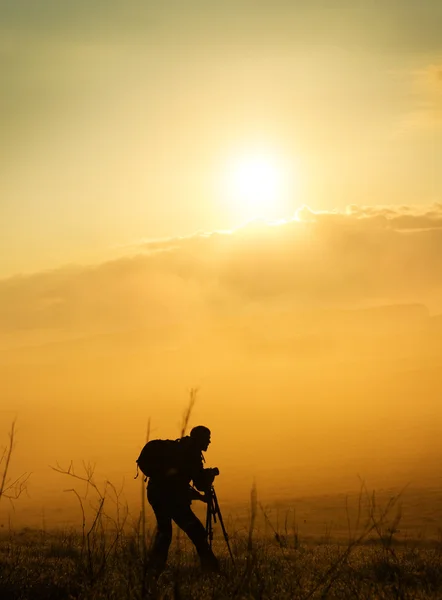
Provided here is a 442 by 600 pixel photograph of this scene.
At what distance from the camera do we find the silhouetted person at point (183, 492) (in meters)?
10.6

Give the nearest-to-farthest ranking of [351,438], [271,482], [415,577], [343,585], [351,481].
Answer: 1. [343,585]
2. [415,577]
3. [351,481]
4. [271,482]
5. [351,438]

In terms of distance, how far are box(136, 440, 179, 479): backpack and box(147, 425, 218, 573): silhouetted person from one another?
0.17 feet

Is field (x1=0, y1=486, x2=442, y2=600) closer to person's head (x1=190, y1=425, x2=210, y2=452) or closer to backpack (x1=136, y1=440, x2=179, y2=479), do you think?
backpack (x1=136, y1=440, x2=179, y2=479)

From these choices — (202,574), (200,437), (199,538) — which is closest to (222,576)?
(202,574)

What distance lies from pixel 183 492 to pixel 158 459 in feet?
1.93

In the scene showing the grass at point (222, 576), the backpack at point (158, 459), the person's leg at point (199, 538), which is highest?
the backpack at point (158, 459)

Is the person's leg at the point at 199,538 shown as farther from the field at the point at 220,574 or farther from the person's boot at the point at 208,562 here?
the field at the point at 220,574

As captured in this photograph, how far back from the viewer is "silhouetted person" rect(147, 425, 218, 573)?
1058 centimetres

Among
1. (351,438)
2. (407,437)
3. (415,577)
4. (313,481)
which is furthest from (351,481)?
(351,438)

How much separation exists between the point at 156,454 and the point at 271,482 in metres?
86.8

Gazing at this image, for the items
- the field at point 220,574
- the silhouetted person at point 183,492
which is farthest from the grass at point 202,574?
the silhouetted person at point 183,492

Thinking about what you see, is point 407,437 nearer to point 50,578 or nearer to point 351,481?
point 351,481

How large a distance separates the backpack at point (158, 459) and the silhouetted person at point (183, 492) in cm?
5

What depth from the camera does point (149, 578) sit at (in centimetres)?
884
